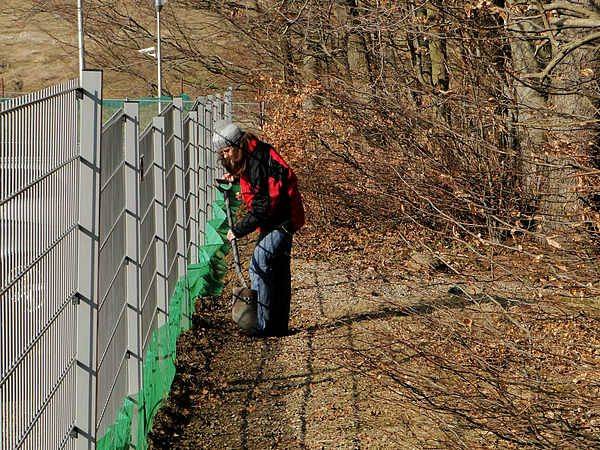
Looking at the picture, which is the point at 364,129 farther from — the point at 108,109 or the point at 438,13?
the point at 108,109

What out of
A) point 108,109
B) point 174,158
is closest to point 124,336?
point 174,158

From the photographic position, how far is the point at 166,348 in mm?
7938

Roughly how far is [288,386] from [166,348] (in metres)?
0.93

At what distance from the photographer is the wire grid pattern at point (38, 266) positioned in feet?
10.9

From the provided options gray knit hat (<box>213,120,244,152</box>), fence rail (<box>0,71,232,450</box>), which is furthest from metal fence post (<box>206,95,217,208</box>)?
fence rail (<box>0,71,232,450</box>)

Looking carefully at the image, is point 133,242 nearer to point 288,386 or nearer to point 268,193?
→ point 288,386

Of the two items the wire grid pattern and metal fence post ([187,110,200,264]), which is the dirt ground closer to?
metal fence post ([187,110,200,264])

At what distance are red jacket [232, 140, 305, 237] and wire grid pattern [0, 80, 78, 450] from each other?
14.2ft

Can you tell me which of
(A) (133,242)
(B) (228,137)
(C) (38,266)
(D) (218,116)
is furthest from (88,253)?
(D) (218,116)

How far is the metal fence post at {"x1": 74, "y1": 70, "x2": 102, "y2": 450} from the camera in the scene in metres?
4.47

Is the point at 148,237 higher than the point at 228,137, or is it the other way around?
the point at 228,137

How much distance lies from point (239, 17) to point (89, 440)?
16.5 m

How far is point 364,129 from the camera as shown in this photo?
13148 millimetres

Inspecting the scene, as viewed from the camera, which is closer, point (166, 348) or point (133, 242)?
point (133, 242)
